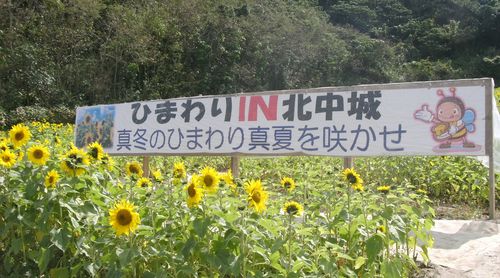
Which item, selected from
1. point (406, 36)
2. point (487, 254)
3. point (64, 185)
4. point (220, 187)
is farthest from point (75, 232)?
point (406, 36)

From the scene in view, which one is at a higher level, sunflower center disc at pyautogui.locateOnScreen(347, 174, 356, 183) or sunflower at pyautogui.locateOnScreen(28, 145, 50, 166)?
sunflower at pyautogui.locateOnScreen(28, 145, 50, 166)

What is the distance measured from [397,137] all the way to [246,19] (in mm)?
17741

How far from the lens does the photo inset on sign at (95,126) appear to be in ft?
20.7

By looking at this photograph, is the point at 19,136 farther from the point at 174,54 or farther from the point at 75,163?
the point at 174,54

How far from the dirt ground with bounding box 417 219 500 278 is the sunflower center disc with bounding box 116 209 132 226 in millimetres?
1683

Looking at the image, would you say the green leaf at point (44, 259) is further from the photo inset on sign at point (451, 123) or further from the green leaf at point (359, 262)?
the photo inset on sign at point (451, 123)

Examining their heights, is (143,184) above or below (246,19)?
below

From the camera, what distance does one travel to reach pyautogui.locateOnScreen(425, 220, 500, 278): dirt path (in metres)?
2.82

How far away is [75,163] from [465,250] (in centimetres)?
246

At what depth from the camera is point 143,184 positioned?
91.8 inches

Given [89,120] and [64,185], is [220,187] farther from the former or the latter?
[89,120]

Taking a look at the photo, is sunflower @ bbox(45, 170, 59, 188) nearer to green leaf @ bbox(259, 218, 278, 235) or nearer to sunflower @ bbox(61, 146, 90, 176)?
sunflower @ bbox(61, 146, 90, 176)

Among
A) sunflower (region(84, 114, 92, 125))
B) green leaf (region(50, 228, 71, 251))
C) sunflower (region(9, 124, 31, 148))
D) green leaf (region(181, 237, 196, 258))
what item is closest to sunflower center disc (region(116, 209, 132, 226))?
green leaf (region(181, 237, 196, 258))

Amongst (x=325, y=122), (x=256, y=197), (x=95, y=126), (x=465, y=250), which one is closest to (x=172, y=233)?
(x=256, y=197)
